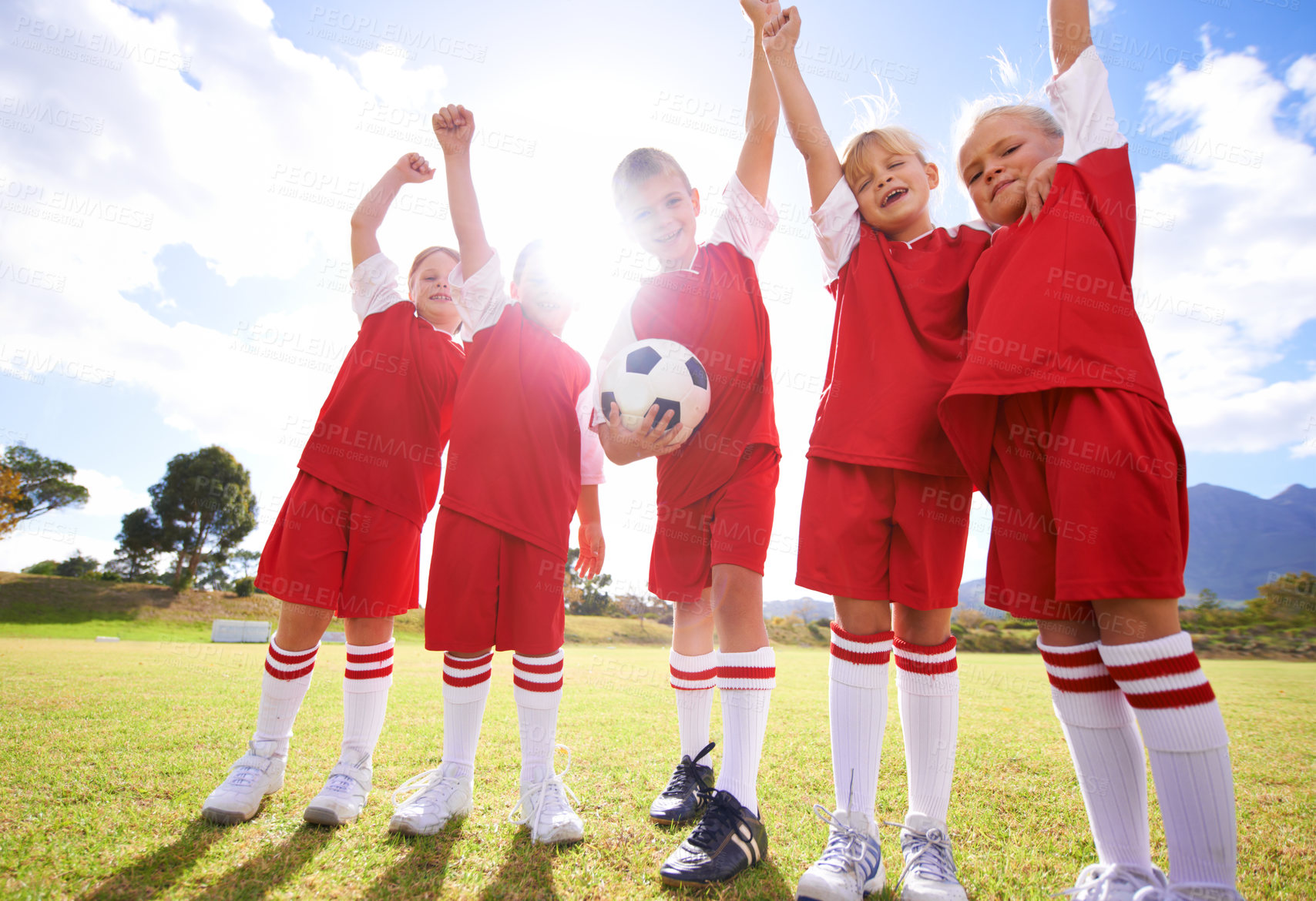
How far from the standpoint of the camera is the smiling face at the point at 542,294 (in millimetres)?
3113

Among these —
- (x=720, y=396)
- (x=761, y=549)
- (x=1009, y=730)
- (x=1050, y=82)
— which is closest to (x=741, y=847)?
(x=761, y=549)

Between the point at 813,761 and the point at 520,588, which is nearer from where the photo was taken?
the point at 520,588

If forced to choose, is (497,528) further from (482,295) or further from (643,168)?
(643,168)

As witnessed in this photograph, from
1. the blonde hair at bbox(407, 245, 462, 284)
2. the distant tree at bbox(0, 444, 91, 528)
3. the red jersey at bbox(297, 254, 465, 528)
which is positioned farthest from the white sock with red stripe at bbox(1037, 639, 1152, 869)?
the distant tree at bbox(0, 444, 91, 528)

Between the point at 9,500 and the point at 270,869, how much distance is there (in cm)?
5163

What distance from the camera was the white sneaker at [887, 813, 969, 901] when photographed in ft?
5.82

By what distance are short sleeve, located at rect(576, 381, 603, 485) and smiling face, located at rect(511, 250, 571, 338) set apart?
400 millimetres

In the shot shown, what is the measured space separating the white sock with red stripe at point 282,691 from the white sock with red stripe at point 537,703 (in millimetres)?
995

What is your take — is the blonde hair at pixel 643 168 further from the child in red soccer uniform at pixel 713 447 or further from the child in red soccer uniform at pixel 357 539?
the child in red soccer uniform at pixel 357 539

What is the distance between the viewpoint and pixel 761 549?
2.43 meters

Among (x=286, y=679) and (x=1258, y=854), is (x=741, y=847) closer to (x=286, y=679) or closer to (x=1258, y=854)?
(x=1258, y=854)

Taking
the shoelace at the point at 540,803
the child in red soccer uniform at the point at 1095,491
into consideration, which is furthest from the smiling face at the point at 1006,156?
the shoelace at the point at 540,803

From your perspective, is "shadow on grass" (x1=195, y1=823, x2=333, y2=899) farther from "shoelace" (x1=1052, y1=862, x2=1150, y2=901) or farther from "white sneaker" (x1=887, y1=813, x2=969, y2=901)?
"shoelace" (x1=1052, y1=862, x2=1150, y2=901)

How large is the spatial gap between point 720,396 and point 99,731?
4483mm
